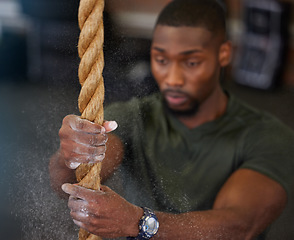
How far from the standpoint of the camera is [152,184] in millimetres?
928

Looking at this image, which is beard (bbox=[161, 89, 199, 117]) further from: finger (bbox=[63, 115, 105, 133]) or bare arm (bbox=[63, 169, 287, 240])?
finger (bbox=[63, 115, 105, 133])

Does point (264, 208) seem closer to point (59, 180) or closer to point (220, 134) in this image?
point (220, 134)

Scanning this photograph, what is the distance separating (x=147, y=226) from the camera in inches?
29.1

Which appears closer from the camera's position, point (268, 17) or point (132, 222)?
point (132, 222)

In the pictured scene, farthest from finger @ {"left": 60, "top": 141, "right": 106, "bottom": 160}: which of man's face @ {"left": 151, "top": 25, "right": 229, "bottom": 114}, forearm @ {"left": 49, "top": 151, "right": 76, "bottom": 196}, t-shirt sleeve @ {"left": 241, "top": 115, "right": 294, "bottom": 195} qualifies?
t-shirt sleeve @ {"left": 241, "top": 115, "right": 294, "bottom": 195}

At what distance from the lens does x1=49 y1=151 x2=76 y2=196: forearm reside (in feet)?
2.68

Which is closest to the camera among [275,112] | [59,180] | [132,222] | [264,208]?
[132,222]

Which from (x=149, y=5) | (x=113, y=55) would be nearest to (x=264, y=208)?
(x=113, y=55)

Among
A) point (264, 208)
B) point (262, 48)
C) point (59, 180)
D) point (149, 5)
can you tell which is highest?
point (149, 5)

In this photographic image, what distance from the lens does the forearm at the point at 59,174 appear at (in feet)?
2.68

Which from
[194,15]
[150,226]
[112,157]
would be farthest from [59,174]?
[194,15]

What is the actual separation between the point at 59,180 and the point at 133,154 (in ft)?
0.53

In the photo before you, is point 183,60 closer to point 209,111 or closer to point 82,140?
point 209,111

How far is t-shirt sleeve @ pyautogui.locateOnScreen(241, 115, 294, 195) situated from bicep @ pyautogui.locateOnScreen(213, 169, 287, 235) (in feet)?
0.05
